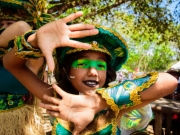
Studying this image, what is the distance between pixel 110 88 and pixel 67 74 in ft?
1.31

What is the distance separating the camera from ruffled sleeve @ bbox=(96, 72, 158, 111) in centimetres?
124

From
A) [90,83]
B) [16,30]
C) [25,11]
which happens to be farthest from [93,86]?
[25,11]

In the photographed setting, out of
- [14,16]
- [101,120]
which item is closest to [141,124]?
[101,120]

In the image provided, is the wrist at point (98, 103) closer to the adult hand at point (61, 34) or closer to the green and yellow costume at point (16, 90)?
the adult hand at point (61, 34)

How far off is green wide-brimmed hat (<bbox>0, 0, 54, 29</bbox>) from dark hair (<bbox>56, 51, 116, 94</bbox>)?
0.44m

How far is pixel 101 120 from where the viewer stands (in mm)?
1479

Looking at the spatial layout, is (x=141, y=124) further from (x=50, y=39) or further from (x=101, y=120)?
(x=50, y=39)

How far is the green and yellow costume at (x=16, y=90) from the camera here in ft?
6.14

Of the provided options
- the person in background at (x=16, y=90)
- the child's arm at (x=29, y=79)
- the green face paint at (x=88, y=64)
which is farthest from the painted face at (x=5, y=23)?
the green face paint at (x=88, y=64)

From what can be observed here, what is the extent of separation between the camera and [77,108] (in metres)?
1.22

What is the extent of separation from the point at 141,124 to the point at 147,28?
5.56 m

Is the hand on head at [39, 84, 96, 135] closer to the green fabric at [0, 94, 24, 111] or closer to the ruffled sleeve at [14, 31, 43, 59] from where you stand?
the ruffled sleeve at [14, 31, 43, 59]

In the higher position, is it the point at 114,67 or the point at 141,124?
the point at 114,67

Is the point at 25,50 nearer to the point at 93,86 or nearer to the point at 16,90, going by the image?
the point at 93,86
